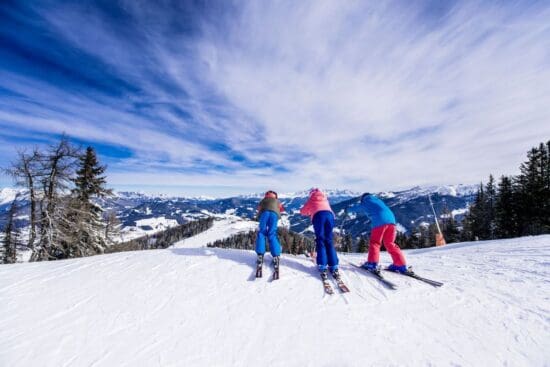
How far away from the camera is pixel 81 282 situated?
5.80 meters

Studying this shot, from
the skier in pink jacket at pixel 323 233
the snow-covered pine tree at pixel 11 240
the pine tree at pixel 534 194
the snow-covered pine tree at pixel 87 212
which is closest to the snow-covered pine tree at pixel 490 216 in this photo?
the pine tree at pixel 534 194

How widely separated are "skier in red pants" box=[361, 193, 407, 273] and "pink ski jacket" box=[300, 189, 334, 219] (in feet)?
4.51

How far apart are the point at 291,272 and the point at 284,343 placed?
2464 mm

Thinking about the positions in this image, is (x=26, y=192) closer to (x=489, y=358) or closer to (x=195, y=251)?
(x=195, y=251)

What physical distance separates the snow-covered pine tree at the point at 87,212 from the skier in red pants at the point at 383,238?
60.4ft

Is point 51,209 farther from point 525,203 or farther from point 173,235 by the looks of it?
point 173,235

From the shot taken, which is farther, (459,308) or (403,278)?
(403,278)

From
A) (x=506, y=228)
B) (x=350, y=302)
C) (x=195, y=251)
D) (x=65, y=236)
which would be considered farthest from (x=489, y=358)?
(x=506, y=228)

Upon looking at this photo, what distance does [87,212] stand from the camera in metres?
16.3

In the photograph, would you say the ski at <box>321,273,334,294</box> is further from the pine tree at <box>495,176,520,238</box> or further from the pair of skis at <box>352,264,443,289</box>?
the pine tree at <box>495,176,520,238</box>

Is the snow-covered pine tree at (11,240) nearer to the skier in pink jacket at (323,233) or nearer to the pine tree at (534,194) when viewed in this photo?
the skier in pink jacket at (323,233)

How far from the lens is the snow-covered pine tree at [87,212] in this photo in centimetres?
1648

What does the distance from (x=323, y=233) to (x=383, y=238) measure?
181cm

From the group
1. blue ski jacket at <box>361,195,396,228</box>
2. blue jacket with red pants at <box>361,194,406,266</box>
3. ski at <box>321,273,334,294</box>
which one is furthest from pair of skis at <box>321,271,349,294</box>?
blue ski jacket at <box>361,195,396,228</box>
